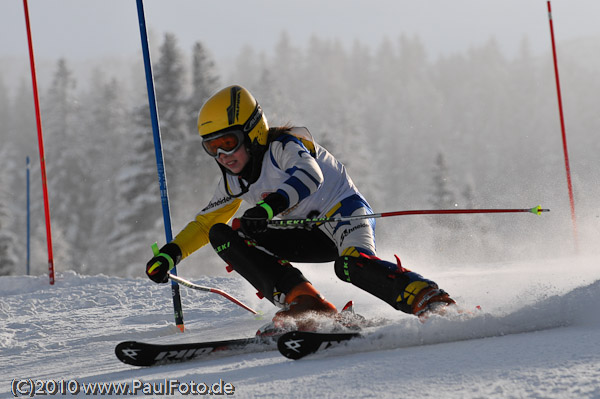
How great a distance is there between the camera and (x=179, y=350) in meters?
2.50

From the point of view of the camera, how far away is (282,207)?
283cm

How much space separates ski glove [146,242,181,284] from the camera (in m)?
3.20

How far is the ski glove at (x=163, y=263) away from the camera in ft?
10.5

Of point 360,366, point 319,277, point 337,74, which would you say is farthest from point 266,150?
point 337,74

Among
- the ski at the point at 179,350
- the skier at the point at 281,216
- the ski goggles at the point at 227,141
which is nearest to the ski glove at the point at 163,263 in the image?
the skier at the point at 281,216

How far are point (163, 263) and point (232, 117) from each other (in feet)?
2.78

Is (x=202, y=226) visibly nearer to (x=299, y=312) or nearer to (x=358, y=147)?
(x=299, y=312)

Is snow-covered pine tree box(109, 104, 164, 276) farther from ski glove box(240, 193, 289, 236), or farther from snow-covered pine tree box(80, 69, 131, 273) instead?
ski glove box(240, 193, 289, 236)

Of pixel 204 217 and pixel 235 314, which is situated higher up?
pixel 204 217

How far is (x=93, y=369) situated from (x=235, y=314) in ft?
6.43

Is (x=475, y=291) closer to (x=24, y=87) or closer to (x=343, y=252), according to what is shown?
(x=343, y=252)

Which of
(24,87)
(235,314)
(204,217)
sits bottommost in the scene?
(235,314)

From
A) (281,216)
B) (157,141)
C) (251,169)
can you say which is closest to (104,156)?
(157,141)

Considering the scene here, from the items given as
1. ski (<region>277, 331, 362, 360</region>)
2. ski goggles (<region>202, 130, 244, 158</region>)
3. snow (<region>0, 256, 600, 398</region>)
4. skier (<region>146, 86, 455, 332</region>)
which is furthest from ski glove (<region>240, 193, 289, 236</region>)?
ski (<region>277, 331, 362, 360</region>)
